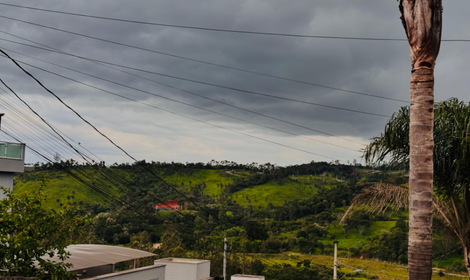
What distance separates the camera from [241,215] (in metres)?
105

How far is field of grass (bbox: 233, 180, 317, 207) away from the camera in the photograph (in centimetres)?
11973

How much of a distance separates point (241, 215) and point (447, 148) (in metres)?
95.4

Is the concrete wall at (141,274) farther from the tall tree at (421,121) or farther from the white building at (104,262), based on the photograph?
the tall tree at (421,121)

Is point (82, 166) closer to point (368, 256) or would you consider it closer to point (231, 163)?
point (231, 163)

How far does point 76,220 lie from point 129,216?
246ft

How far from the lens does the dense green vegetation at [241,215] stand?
72.0 metres

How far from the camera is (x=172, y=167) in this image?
135375mm

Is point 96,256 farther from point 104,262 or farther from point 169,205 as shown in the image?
point 169,205

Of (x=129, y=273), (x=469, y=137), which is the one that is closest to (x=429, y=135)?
(x=469, y=137)

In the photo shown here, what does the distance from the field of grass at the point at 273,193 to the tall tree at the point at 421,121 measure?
110 meters

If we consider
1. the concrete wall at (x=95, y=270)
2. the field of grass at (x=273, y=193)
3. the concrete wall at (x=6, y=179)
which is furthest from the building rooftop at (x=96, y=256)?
the field of grass at (x=273, y=193)

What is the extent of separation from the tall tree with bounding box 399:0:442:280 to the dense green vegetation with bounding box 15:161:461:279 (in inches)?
1630

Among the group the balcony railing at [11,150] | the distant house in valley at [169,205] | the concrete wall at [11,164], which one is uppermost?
the balcony railing at [11,150]

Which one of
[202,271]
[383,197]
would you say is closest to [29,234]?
[383,197]
